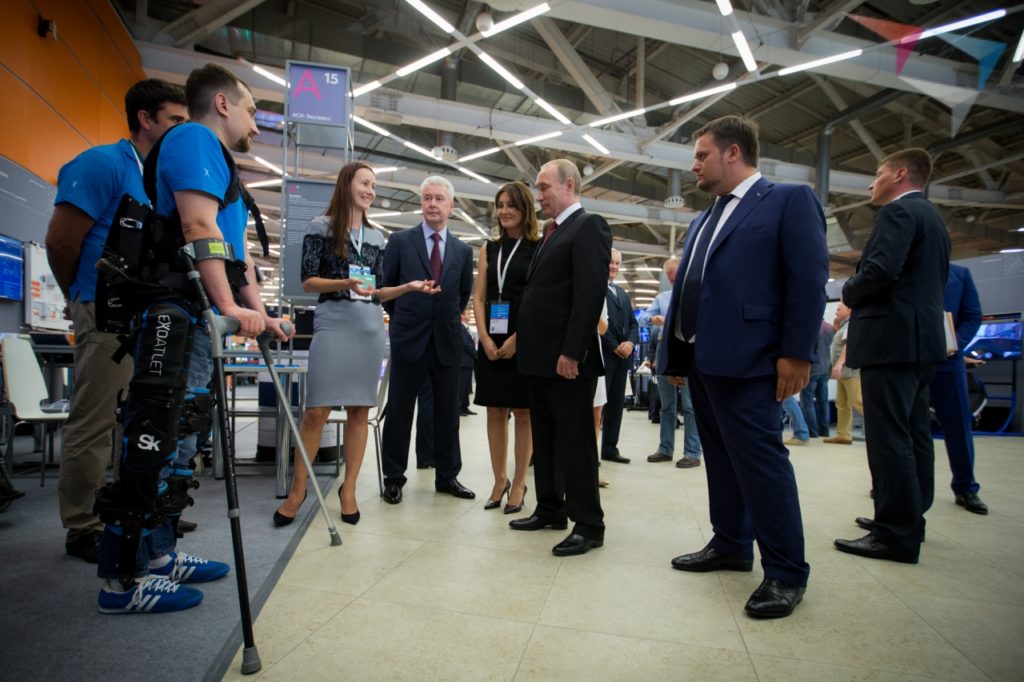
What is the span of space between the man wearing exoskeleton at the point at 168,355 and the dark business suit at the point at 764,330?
1411 mm

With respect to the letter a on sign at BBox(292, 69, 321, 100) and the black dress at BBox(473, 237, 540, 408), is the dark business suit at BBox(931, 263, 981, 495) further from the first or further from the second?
the letter a on sign at BBox(292, 69, 321, 100)

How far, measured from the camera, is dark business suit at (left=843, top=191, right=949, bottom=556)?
7.31 feet

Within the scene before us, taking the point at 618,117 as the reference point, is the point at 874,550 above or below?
below

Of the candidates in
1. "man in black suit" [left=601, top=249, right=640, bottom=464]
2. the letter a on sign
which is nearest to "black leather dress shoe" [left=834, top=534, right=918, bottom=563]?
"man in black suit" [left=601, top=249, right=640, bottom=464]

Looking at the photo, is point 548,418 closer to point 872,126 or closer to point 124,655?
point 124,655

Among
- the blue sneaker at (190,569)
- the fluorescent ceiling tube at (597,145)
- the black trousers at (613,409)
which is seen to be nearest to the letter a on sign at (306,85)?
the black trousers at (613,409)

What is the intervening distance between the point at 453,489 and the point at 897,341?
2.26 meters

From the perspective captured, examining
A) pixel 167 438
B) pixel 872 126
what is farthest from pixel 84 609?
pixel 872 126

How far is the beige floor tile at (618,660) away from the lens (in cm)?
133

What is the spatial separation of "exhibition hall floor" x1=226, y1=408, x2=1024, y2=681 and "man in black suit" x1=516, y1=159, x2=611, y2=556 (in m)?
0.24

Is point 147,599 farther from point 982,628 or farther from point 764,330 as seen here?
point 982,628

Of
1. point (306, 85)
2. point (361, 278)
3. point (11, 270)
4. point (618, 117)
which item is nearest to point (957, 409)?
point (361, 278)

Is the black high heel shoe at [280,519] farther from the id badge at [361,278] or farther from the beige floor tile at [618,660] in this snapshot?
the beige floor tile at [618,660]

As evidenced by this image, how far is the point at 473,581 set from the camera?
1.90 meters
